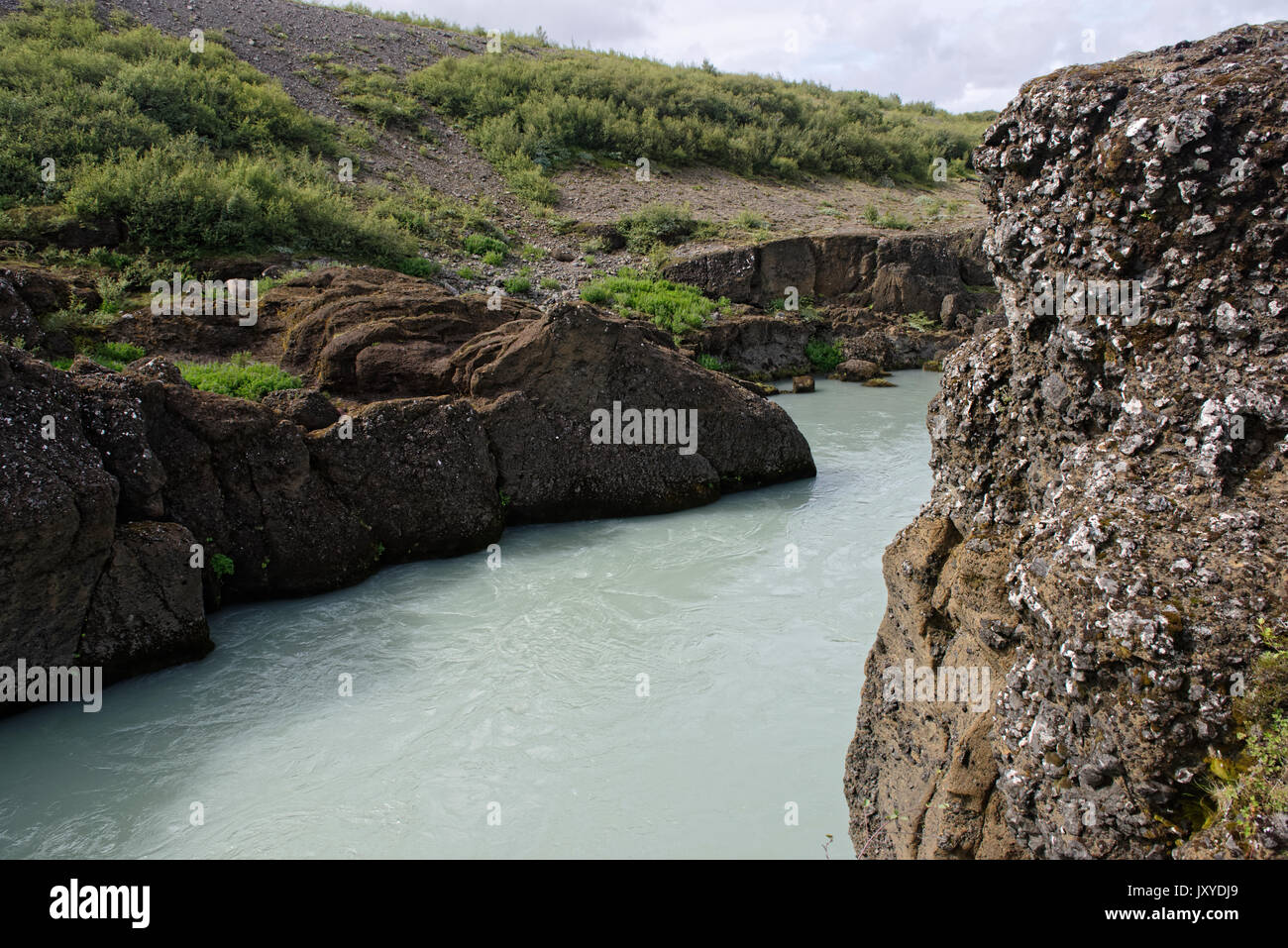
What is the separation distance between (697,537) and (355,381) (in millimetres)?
4362

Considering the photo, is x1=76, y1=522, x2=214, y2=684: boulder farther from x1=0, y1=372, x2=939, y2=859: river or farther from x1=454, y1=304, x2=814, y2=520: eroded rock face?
x1=454, y1=304, x2=814, y2=520: eroded rock face

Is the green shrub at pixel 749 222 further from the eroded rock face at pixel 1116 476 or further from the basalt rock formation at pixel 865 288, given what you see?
the eroded rock face at pixel 1116 476

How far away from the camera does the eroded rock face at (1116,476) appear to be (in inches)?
95.7

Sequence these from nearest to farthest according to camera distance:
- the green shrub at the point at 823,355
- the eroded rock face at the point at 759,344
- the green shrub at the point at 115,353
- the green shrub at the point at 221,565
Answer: the green shrub at the point at 221,565 < the green shrub at the point at 115,353 < the eroded rock face at the point at 759,344 < the green shrub at the point at 823,355

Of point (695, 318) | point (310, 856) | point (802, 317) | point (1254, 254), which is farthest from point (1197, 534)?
point (802, 317)

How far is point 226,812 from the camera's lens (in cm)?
479

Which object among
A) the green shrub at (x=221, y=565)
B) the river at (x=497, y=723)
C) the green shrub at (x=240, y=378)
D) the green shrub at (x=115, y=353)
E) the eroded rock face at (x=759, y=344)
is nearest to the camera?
the river at (x=497, y=723)

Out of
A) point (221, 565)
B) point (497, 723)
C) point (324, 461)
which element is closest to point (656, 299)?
point (324, 461)

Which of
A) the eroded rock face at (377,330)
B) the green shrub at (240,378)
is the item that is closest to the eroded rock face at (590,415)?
the eroded rock face at (377,330)

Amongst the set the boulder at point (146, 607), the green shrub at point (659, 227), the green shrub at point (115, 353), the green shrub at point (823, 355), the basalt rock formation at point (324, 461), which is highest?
the green shrub at point (659, 227)

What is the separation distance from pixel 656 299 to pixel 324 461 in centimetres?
1309

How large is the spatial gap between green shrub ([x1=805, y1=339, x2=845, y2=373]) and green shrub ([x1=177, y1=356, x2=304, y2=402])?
13701mm

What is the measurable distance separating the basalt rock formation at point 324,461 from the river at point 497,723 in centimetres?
44
